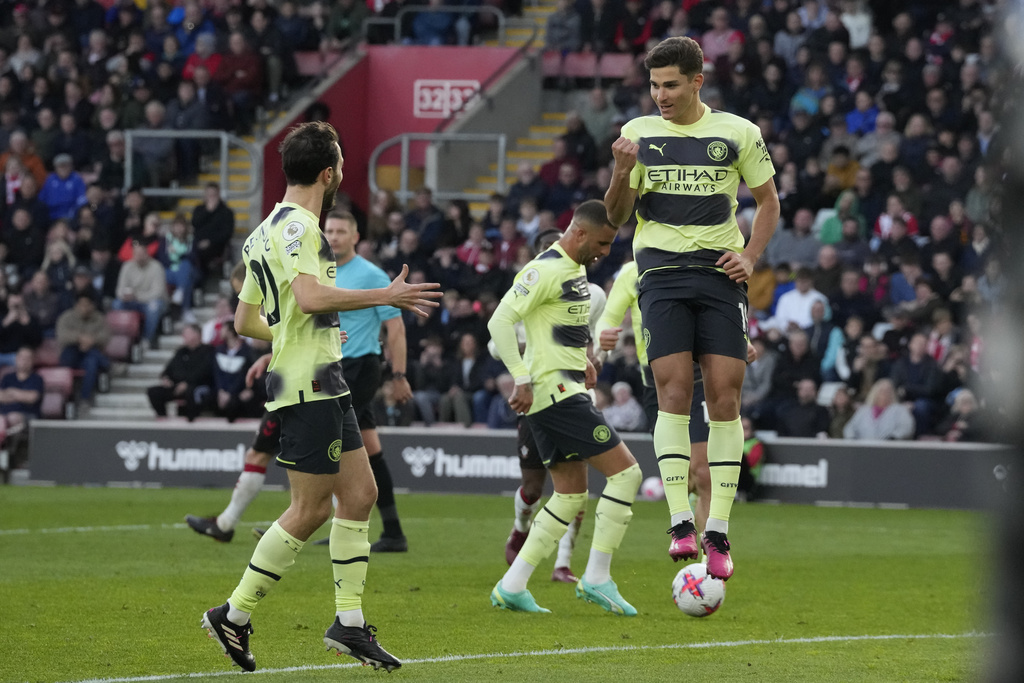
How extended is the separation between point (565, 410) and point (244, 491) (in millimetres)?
3639

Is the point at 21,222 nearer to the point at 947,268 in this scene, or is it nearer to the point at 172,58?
the point at 172,58

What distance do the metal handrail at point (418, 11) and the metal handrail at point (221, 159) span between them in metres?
4.08

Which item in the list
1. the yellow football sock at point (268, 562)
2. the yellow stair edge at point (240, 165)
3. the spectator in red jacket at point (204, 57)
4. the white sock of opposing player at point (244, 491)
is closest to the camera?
the yellow football sock at point (268, 562)

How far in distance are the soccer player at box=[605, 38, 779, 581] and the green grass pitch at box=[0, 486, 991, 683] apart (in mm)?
793

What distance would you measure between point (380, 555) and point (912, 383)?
8191 mm

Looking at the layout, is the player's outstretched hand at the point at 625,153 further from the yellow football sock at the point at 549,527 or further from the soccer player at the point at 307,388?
the yellow football sock at the point at 549,527

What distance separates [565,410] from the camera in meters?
7.00

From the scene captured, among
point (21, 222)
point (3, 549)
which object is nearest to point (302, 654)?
point (3, 549)

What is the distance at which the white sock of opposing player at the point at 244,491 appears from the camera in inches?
383

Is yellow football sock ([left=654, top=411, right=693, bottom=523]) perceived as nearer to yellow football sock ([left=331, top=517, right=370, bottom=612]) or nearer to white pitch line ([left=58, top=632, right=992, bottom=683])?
white pitch line ([left=58, top=632, right=992, bottom=683])

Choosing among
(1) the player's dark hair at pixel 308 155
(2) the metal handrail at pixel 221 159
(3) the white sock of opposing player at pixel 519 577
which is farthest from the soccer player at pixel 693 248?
(2) the metal handrail at pixel 221 159

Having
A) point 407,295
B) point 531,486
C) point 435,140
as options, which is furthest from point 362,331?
point 435,140

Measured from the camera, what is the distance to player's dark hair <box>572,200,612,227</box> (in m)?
7.04

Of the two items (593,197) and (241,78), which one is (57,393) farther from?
(593,197)
